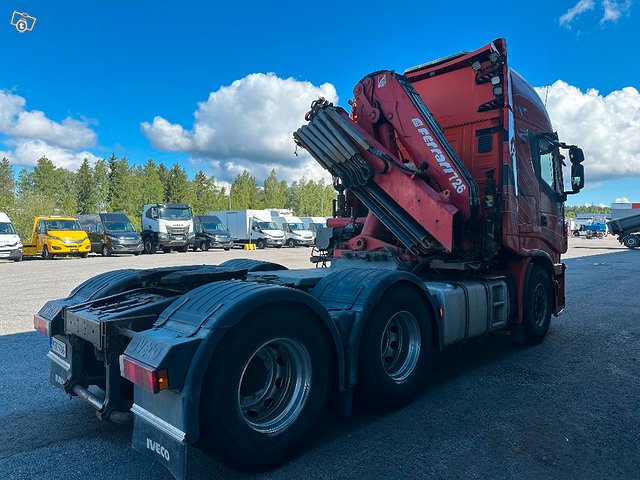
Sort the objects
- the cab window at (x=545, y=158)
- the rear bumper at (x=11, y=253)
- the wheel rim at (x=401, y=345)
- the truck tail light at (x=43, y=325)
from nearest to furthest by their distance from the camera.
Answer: the truck tail light at (x=43, y=325) → the wheel rim at (x=401, y=345) → the cab window at (x=545, y=158) → the rear bumper at (x=11, y=253)

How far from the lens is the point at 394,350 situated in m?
4.14

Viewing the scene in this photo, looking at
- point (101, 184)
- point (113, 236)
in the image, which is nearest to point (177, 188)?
point (101, 184)

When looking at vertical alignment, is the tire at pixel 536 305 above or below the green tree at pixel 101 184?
below

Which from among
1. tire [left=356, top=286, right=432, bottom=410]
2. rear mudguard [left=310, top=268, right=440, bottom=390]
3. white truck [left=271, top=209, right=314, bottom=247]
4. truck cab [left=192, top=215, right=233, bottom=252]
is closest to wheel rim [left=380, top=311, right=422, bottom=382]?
tire [left=356, top=286, right=432, bottom=410]

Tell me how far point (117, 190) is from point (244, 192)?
836 inches

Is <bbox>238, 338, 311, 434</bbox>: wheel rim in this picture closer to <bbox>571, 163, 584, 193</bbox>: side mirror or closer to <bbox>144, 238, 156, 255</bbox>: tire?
<bbox>571, 163, 584, 193</bbox>: side mirror

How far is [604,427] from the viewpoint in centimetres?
363

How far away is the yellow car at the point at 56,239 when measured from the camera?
22.5 meters

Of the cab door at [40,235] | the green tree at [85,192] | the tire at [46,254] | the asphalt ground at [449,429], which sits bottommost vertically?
the asphalt ground at [449,429]

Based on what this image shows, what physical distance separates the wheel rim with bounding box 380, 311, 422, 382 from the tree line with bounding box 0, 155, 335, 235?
2173 inches

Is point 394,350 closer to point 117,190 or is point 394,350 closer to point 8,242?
point 8,242

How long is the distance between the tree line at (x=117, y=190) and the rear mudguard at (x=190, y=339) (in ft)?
182

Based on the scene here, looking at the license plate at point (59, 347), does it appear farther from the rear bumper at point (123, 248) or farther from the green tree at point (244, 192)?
the green tree at point (244, 192)

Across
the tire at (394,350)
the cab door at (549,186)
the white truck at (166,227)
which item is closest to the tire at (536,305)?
the cab door at (549,186)
